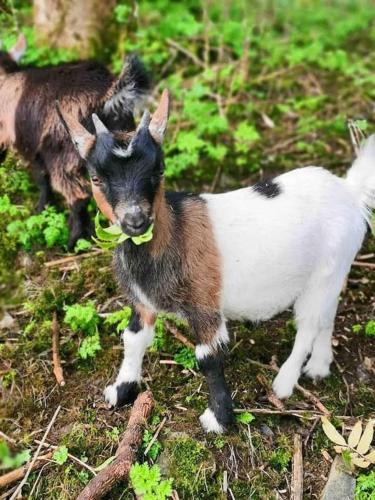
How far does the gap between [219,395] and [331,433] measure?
2.44 feet

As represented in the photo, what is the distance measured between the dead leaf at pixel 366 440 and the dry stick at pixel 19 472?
1866 millimetres

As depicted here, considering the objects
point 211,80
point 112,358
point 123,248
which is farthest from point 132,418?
point 211,80

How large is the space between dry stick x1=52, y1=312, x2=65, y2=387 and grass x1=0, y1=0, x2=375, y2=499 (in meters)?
0.05

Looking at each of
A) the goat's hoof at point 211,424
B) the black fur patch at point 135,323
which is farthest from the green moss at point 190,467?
the black fur patch at point 135,323

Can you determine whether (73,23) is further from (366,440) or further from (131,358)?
(366,440)

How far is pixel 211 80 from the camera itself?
7.01m

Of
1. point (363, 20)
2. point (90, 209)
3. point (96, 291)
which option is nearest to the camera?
point (96, 291)

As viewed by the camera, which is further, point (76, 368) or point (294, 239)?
point (76, 368)

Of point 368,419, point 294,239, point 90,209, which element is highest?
point 294,239

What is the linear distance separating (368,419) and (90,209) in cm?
278

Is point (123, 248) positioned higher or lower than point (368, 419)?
higher

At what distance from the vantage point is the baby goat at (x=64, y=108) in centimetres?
462

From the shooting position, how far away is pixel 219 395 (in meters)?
3.67

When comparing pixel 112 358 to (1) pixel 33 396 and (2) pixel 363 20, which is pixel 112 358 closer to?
(1) pixel 33 396
